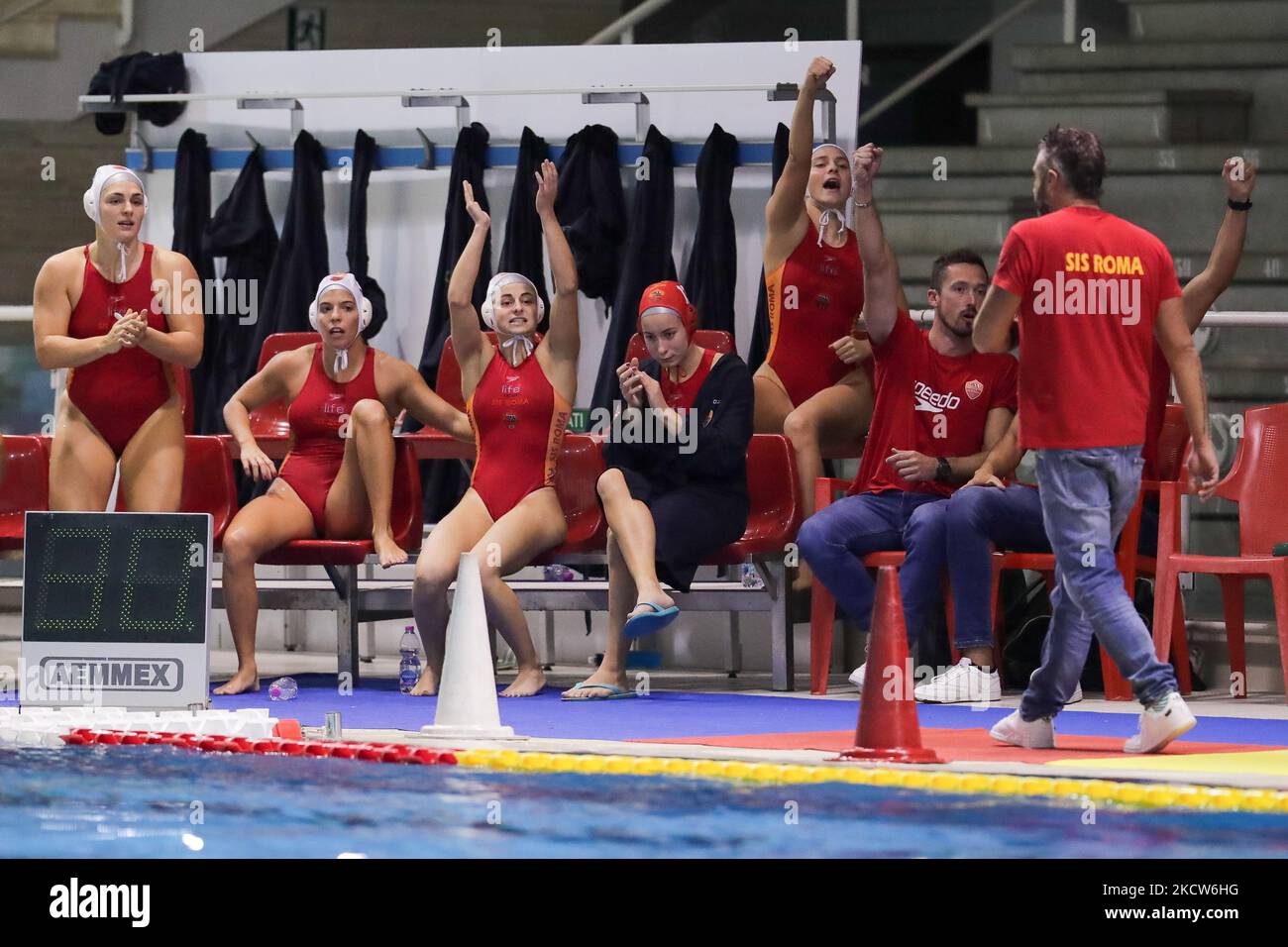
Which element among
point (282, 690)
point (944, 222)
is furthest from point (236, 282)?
point (944, 222)

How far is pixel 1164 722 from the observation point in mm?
4746

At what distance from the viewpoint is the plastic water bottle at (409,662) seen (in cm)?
715

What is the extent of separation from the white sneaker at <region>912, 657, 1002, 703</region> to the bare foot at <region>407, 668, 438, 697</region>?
1626mm

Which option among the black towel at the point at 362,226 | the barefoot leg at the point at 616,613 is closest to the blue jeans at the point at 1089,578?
the barefoot leg at the point at 616,613

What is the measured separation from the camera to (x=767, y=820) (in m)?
3.90

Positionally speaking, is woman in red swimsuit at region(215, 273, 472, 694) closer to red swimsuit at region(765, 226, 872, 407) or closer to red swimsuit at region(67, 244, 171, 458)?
red swimsuit at region(67, 244, 171, 458)

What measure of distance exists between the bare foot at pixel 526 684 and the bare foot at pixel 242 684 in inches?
34.1

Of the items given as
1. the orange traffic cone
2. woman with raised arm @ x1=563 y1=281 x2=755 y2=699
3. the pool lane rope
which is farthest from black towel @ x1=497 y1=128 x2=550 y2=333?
the orange traffic cone

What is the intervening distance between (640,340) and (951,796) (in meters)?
3.68

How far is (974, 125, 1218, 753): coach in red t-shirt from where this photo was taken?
476 centimetres

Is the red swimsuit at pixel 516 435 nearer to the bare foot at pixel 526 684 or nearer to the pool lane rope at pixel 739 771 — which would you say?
the bare foot at pixel 526 684

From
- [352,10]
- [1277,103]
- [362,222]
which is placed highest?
[352,10]
